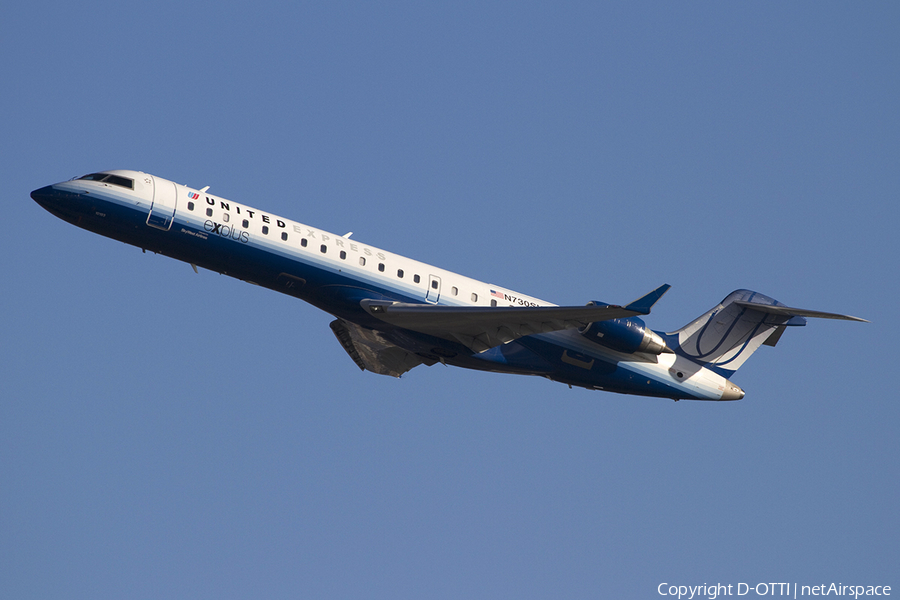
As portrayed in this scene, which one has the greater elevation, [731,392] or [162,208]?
[162,208]

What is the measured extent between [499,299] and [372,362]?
4.83m

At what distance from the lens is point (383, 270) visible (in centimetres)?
2434

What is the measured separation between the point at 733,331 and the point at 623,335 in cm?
412

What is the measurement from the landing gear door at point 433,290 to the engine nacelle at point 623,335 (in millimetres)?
3850

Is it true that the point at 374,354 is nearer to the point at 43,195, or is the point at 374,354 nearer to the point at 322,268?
the point at 322,268

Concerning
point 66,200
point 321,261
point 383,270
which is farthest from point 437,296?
point 66,200

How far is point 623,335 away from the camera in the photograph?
83.8 feet

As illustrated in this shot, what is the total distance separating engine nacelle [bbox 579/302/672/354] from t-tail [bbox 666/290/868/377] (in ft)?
5.76

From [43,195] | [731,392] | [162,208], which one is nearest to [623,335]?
[731,392]

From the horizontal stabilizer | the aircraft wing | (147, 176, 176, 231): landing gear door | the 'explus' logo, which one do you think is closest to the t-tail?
the horizontal stabilizer

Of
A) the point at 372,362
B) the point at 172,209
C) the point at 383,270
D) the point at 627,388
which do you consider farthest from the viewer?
the point at 372,362

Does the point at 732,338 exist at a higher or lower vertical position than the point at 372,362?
higher

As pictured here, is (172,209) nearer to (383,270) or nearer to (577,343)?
(383,270)

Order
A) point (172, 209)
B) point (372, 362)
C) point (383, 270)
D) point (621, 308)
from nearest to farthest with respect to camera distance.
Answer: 1. point (621, 308)
2. point (172, 209)
3. point (383, 270)
4. point (372, 362)
